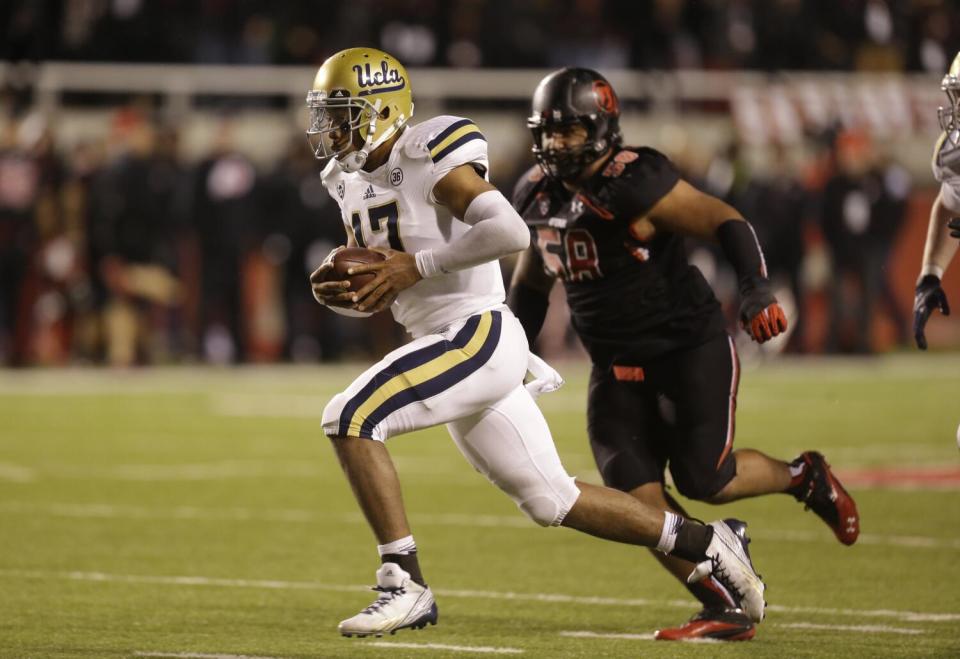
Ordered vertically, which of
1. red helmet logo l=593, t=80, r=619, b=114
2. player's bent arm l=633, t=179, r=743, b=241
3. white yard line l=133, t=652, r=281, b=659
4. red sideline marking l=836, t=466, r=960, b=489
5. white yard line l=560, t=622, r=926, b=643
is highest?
red helmet logo l=593, t=80, r=619, b=114

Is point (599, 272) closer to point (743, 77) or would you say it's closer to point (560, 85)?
point (560, 85)

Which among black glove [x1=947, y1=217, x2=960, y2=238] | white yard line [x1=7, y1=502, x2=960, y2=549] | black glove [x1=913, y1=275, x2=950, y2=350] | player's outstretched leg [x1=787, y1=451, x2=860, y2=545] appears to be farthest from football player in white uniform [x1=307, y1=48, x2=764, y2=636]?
white yard line [x1=7, y1=502, x2=960, y2=549]

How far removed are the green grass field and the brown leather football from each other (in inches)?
38.0

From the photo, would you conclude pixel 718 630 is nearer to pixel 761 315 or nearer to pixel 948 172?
pixel 761 315

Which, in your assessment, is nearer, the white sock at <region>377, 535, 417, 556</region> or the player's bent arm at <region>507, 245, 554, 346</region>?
the white sock at <region>377, 535, 417, 556</region>

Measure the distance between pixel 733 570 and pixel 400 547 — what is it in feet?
3.13

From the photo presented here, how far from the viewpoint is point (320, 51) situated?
1620 cm

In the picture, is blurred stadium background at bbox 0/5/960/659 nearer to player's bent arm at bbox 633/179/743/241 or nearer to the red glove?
the red glove

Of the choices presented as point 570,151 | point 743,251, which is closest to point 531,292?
point 570,151

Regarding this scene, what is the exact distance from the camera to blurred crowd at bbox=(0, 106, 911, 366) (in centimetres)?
1410

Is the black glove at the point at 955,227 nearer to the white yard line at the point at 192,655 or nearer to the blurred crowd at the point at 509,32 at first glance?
the white yard line at the point at 192,655

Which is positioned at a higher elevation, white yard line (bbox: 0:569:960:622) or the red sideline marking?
white yard line (bbox: 0:569:960:622)

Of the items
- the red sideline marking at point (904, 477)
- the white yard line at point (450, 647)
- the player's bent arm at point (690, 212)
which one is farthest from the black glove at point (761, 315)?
the red sideline marking at point (904, 477)

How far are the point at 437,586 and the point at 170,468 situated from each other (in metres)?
3.43
